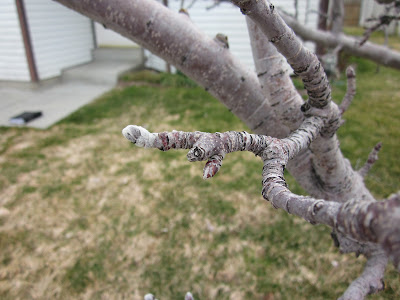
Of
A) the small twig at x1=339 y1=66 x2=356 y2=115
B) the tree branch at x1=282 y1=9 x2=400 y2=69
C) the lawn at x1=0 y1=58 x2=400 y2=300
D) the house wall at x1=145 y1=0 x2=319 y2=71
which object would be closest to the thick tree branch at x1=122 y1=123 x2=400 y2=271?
the small twig at x1=339 y1=66 x2=356 y2=115

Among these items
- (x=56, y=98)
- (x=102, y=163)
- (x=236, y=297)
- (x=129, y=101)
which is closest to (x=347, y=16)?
(x=129, y=101)

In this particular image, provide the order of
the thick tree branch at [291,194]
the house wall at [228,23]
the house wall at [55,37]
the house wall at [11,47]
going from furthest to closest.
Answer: the house wall at [228,23]
the house wall at [55,37]
the house wall at [11,47]
the thick tree branch at [291,194]

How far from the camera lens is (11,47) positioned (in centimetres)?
922

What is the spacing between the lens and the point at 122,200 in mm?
4430

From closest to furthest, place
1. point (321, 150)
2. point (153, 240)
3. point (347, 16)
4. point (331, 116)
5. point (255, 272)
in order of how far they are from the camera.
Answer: point (331, 116) < point (321, 150) < point (255, 272) < point (153, 240) < point (347, 16)

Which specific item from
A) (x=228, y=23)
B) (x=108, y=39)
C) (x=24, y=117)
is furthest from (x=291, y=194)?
(x=108, y=39)

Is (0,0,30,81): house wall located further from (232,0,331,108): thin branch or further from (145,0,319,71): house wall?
(232,0,331,108): thin branch

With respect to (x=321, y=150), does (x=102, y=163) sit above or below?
below

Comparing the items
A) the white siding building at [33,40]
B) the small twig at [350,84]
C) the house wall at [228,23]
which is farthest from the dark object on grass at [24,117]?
the small twig at [350,84]

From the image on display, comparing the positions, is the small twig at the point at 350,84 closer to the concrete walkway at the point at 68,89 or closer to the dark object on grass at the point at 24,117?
the concrete walkway at the point at 68,89

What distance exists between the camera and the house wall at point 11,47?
348 inches

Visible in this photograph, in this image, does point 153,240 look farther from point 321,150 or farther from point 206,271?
point 321,150

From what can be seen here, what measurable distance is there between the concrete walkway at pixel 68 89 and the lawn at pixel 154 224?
3.70ft

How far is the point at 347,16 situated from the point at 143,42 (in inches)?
828
